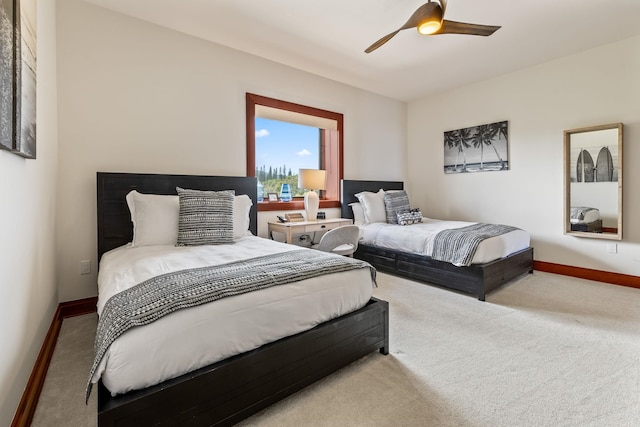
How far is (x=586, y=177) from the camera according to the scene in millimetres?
3562

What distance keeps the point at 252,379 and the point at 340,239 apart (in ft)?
5.61

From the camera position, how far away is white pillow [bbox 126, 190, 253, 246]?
2.47 meters

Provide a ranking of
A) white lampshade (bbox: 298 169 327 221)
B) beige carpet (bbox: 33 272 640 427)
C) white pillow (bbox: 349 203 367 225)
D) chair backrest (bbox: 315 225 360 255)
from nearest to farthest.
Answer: beige carpet (bbox: 33 272 640 427), chair backrest (bbox: 315 225 360 255), white lampshade (bbox: 298 169 327 221), white pillow (bbox: 349 203 367 225)

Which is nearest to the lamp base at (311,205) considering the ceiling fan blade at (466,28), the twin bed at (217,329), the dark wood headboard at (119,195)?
the twin bed at (217,329)

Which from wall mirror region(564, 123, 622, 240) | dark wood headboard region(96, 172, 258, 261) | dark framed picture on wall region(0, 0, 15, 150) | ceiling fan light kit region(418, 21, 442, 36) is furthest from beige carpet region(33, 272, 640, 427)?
ceiling fan light kit region(418, 21, 442, 36)

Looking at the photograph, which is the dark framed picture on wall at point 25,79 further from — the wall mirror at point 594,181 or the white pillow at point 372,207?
the wall mirror at point 594,181

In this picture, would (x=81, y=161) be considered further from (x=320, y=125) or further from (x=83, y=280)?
(x=320, y=125)

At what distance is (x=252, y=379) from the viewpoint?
1.37 m

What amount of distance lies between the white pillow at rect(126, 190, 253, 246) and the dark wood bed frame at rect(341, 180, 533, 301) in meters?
2.41

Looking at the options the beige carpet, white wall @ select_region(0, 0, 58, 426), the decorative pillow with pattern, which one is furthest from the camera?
the decorative pillow with pattern

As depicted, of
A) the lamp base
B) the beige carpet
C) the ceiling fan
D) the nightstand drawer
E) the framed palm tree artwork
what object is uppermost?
the ceiling fan

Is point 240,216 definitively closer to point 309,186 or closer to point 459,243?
point 309,186

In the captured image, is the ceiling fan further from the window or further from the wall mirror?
the wall mirror

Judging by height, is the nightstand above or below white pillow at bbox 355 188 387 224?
below
